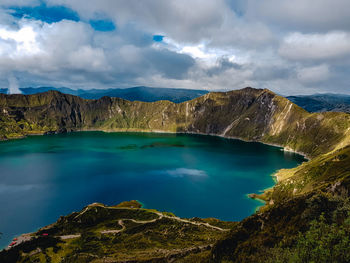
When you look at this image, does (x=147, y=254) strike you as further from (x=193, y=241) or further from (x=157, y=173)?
(x=157, y=173)

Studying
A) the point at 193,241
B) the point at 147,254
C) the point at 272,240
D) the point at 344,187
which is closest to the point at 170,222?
the point at 193,241

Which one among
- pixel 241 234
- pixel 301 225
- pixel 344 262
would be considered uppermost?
pixel 344 262

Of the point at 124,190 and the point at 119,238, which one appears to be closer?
the point at 119,238

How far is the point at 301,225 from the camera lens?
55375 millimetres

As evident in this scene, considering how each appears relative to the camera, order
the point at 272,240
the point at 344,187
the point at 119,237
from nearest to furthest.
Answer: the point at 272,240, the point at 344,187, the point at 119,237

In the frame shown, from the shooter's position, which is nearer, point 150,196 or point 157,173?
point 150,196

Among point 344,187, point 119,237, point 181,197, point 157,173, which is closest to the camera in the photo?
point 344,187

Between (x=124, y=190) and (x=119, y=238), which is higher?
(x=119, y=238)

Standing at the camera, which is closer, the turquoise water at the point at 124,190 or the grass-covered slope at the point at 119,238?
the grass-covered slope at the point at 119,238

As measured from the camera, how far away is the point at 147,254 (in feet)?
222

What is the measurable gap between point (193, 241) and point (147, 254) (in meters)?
18.7

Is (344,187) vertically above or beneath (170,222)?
above

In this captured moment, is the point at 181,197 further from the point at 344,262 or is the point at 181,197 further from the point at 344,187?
the point at 344,262

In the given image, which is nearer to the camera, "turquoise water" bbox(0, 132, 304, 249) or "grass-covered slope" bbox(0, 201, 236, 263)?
"grass-covered slope" bbox(0, 201, 236, 263)
